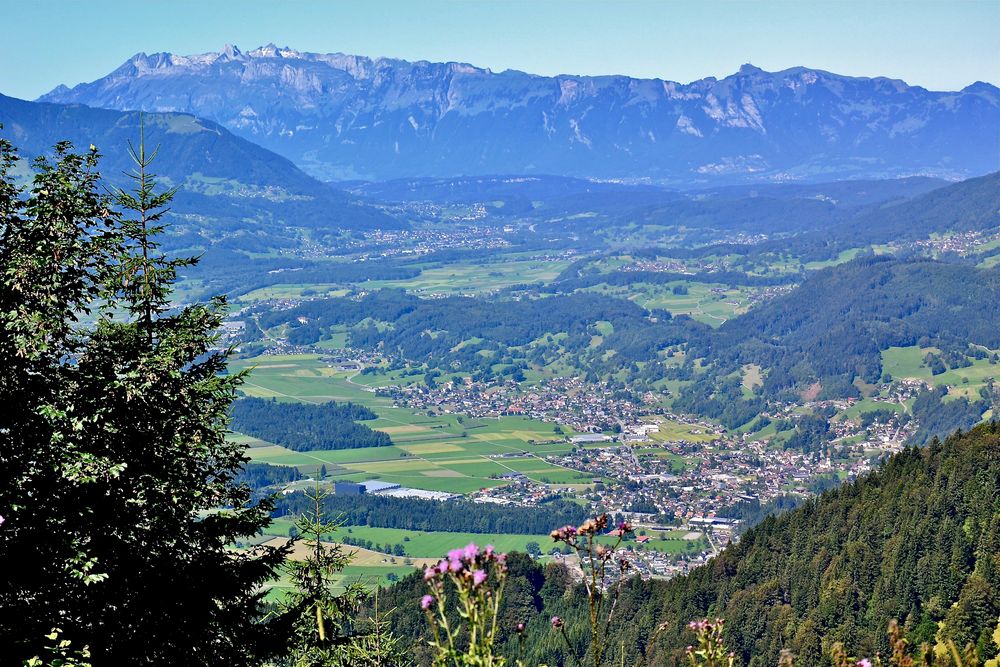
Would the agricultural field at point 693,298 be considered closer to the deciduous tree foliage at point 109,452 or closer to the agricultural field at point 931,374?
the agricultural field at point 931,374

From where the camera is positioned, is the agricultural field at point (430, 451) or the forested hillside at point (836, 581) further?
the agricultural field at point (430, 451)

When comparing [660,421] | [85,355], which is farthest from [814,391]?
[85,355]

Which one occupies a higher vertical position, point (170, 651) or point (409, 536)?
point (170, 651)

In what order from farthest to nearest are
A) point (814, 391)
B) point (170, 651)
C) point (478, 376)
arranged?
point (478, 376) → point (814, 391) → point (170, 651)

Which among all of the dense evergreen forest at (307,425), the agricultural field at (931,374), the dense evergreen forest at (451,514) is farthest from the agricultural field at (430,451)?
the agricultural field at (931,374)

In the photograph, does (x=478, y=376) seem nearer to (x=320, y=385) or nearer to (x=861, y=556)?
(x=320, y=385)

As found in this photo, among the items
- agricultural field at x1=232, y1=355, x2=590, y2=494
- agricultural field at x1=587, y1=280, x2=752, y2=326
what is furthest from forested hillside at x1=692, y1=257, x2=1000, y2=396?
agricultural field at x1=232, y1=355, x2=590, y2=494

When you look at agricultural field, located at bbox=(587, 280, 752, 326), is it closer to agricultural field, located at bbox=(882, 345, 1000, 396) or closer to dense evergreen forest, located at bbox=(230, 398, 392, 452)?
agricultural field, located at bbox=(882, 345, 1000, 396)
